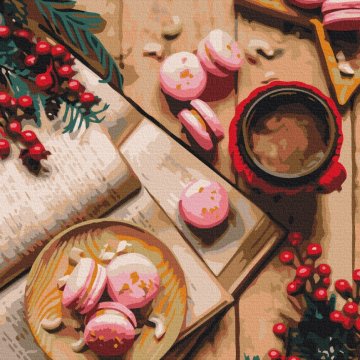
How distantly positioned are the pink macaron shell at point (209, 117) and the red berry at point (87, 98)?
5.2 inches

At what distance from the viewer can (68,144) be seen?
2.95 ft

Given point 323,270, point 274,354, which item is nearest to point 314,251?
point 323,270

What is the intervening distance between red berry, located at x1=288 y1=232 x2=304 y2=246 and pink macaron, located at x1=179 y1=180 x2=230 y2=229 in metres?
0.09

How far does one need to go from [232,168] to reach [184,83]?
0.13m

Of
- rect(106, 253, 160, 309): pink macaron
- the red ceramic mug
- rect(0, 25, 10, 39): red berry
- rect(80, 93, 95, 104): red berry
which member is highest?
rect(0, 25, 10, 39): red berry

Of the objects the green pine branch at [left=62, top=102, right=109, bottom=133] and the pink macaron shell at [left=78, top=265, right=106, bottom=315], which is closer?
the pink macaron shell at [left=78, top=265, right=106, bottom=315]

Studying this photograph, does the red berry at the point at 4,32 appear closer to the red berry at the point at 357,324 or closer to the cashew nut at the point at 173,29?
the cashew nut at the point at 173,29

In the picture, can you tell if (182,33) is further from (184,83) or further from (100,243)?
(100,243)

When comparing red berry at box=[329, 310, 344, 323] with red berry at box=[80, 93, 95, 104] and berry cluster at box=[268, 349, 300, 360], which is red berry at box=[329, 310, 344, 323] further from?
red berry at box=[80, 93, 95, 104]

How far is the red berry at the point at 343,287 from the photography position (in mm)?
890

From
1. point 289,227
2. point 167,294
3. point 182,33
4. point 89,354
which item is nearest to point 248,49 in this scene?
point 182,33

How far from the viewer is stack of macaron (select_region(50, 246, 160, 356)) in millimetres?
793

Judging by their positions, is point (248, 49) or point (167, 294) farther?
point (248, 49)

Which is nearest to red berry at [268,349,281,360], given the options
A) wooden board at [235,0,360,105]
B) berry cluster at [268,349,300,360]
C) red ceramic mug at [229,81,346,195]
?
berry cluster at [268,349,300,360]
